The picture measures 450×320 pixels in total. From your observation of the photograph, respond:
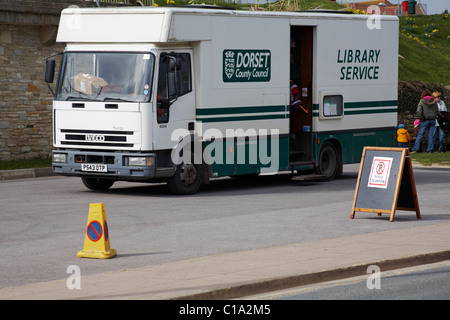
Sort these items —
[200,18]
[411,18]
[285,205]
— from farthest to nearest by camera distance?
[411,18]
[200,18]
[285,205]

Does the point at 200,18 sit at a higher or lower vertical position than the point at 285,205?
higher

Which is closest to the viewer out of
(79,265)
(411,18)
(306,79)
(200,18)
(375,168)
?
(79,265)

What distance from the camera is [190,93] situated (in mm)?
17438

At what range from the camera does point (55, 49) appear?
24859 millimetres

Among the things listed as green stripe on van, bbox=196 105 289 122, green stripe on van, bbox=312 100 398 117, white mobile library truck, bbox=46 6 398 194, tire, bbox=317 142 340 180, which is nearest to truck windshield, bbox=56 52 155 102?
white mobile library truck, bbox=46 6 398 194

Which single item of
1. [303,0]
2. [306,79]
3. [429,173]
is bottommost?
[429,173]

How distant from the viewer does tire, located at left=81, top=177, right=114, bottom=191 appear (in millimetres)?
18386

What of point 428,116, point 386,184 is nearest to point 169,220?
point 386,184

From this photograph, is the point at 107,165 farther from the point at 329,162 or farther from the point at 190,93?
the point at 329,162

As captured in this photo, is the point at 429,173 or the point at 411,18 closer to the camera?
the point at 429,173

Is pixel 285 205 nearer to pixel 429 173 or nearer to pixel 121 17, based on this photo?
pixel 121 17

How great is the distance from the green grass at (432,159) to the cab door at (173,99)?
400 inches

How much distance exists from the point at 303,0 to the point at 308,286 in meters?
38.4
